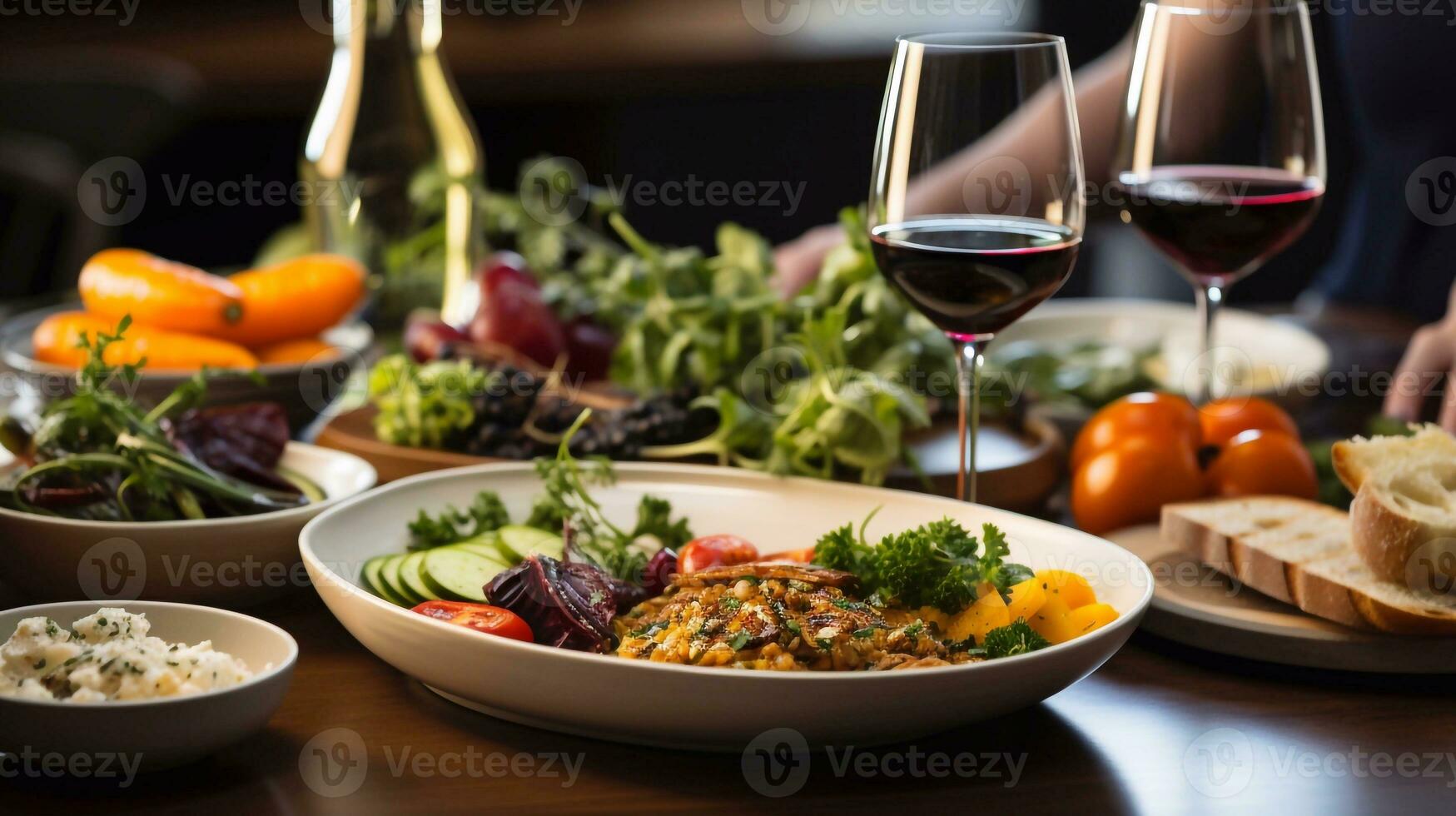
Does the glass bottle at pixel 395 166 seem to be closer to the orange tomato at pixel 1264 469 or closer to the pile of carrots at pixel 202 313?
Result: the pile of carrots at pixel 202 313

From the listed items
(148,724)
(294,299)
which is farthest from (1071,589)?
(294,299)

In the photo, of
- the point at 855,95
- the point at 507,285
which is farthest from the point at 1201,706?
the point at 855,95

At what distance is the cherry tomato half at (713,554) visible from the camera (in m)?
1.29

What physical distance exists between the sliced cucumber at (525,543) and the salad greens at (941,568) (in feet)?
1.01

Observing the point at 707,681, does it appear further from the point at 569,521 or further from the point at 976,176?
the point at 976,176

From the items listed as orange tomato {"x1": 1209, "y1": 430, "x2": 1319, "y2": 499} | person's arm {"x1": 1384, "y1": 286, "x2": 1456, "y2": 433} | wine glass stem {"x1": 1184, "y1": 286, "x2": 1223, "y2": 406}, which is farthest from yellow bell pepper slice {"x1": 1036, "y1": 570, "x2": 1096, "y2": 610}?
person's arm {"x1": 1384, "y1": 286, "x2": 1456, "y2": 433}

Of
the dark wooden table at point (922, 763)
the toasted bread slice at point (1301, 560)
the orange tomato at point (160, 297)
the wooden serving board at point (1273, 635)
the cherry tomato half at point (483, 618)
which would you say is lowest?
the dark wooden table at point (922, 763)

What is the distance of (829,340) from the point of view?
5.21 feet

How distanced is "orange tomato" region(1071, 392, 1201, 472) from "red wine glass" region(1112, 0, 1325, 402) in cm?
18

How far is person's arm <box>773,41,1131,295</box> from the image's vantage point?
46.9 inches

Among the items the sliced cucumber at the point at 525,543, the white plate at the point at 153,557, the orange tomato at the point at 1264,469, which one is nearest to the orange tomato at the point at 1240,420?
the orange tomato at the point at 1264,469

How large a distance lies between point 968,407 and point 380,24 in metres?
1.30

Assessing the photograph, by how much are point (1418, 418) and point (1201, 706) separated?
0.88 m

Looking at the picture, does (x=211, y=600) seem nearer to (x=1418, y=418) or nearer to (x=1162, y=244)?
(x=1162, y=244)
